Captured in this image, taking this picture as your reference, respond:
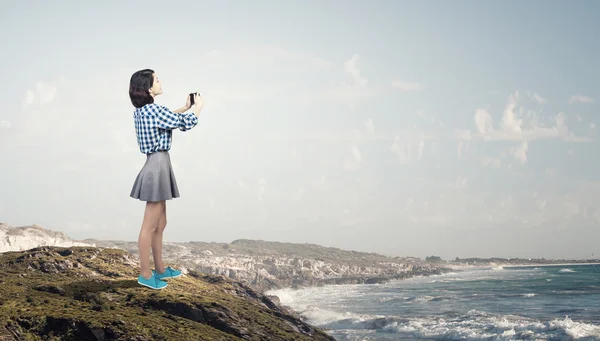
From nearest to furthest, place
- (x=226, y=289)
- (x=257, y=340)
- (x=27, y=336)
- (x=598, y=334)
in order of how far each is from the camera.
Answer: (x=27, y=336) < (x=257, y=340) < (x=226, y=289) < (x=598, y=334)

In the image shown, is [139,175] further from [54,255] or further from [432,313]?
[432,313]

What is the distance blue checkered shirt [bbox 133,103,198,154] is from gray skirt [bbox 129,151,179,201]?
252 millimetres

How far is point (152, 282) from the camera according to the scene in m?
8.94

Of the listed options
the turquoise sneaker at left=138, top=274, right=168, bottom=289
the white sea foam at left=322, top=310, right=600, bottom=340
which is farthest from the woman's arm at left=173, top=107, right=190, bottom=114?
the white sea foam at left=322, top=310, right=600, bottom=340

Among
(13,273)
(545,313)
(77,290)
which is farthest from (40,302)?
(545,313)

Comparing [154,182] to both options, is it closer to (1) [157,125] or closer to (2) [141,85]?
(1) [157,125]

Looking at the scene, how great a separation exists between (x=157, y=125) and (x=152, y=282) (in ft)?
8.30

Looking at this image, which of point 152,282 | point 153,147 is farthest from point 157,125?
point 152,282

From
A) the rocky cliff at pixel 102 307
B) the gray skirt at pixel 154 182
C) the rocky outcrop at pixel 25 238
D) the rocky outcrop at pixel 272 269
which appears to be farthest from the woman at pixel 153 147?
the rocky outcrop at pixel 272 269

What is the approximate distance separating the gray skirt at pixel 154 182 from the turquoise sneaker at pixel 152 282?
1.46 m

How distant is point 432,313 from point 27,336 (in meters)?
61.9

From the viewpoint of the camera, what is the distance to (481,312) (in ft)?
225

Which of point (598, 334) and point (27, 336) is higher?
point (27, 336)

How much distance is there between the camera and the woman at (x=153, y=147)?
8.24m
